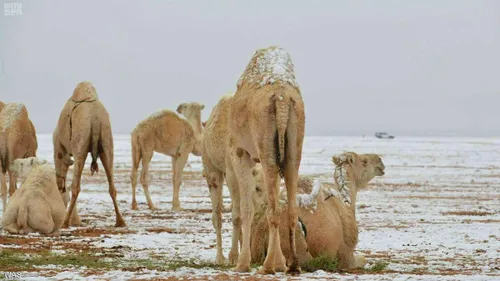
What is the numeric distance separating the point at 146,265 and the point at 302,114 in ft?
9.40

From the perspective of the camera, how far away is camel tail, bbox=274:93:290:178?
9938mm

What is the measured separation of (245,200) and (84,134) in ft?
24.5

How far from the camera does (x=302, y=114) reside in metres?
10.2

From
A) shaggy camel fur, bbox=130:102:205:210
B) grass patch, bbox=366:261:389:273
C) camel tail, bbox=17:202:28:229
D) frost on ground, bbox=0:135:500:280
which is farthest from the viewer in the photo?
shaggy camel fur, bbox=130:102:205:210

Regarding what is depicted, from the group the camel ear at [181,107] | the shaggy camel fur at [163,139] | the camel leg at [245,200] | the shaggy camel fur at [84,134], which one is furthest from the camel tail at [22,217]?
the camel ear at [181,107]

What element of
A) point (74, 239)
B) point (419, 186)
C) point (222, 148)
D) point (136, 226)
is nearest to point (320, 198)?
point (222, 148)

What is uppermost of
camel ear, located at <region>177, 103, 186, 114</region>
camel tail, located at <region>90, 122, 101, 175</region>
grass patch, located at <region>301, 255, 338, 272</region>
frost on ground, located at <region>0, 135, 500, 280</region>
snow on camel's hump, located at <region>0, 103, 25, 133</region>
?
camel ear, located at <region>177, 103, 186, 114</region>

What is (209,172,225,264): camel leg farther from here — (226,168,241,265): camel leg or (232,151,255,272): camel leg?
(232,151,255,272): camel leg

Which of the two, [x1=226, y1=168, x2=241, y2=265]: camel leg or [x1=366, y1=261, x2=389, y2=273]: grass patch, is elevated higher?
[x1=226, y1=168, x2=241, y2=265]: camel leg

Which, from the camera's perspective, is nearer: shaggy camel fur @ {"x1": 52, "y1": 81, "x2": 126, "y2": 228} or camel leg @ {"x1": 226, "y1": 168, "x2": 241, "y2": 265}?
camel leg @ {"x1": 226, "y1": 168, "x2": 241, "y2": 265}

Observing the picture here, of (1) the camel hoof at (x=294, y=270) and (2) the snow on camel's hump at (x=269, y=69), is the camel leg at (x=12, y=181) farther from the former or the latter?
(1) the camel hoof at (x=294, y=270)

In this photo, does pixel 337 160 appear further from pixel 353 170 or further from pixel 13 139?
pixel 13 139

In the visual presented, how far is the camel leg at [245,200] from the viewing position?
34.1 ft

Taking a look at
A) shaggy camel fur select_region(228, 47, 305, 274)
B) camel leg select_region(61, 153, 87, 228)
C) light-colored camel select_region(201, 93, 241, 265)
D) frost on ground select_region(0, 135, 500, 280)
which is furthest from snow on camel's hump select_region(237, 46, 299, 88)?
camel leg select_region(61, 153, 87, 228)
